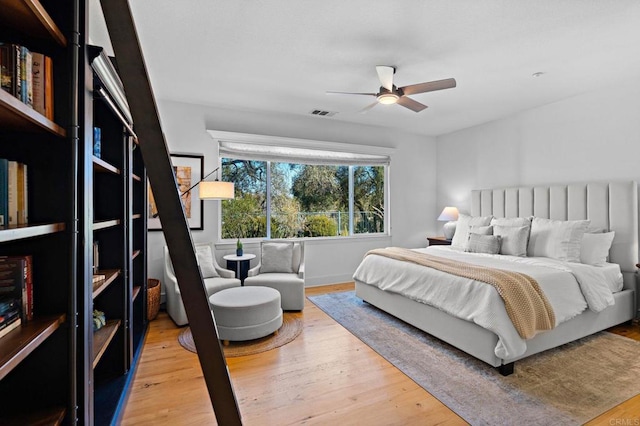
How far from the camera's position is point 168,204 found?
0.59 meters

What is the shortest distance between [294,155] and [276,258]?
1658mm

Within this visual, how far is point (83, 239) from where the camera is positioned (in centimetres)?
123

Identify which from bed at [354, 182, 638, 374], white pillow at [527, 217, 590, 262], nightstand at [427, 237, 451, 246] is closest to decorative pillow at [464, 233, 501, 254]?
bed at [354, 182, 638, 374]

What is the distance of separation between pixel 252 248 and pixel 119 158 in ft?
8.37

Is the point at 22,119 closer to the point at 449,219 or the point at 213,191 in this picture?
the point at 213,191

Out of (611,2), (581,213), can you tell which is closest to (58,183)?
(611,2)

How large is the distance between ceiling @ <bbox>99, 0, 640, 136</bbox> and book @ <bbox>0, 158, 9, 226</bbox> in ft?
5.54

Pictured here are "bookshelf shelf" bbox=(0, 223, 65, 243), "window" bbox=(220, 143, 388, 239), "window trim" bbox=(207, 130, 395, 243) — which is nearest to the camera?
"bookshelf shelf" bbox=(0, 223, 65, 243)

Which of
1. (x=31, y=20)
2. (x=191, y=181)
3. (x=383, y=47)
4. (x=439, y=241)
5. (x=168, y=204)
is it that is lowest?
(x=439, y=241)

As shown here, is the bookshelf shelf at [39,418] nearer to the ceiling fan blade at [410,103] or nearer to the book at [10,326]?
the book at [10,326]

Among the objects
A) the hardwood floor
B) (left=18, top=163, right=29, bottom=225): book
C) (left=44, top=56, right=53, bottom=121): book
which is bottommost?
the hardwood floor

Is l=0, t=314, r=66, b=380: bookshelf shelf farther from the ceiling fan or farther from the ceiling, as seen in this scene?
the ceiling fan

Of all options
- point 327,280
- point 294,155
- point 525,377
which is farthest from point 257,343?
point 294,155

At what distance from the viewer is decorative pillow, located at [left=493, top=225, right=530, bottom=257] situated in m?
3.82
